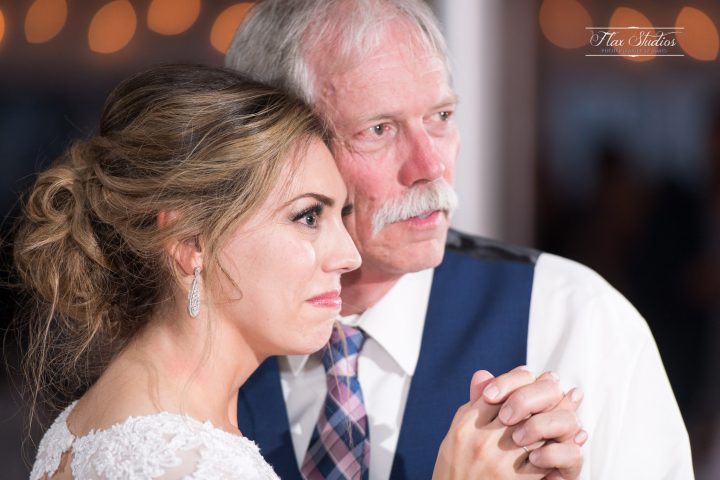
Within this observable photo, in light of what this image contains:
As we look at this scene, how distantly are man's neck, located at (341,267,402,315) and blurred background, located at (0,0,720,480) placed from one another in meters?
1.17

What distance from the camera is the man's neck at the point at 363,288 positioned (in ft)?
6.98

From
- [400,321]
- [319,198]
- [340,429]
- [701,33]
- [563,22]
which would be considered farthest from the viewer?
[563,22]

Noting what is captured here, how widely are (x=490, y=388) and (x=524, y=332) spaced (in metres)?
0.46

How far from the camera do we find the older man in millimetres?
1975

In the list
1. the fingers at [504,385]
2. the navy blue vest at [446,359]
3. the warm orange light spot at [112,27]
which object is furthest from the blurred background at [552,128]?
the fingers at [504,385]

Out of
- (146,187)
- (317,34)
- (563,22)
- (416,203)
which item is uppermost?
(563,22)

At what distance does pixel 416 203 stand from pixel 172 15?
168 centimetres

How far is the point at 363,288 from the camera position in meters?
2.14

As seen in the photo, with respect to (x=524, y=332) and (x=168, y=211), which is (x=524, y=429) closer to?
(x=524, y=332)

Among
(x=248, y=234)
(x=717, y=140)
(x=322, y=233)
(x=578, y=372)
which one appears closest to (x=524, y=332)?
(x=578, y=372)

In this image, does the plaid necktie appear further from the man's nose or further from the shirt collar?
the man's nose

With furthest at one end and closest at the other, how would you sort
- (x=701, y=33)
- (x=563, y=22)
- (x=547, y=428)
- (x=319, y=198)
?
(x=563, y=22) < (x=701, y=33) < (x=319, y=198) < (x=547, y=428)

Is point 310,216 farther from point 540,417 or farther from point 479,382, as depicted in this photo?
point 540,417

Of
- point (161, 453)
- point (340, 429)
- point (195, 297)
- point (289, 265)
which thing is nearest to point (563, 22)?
point (340, 429)
